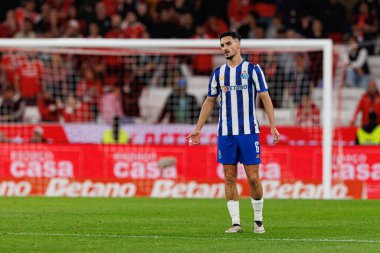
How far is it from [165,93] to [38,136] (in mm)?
3886

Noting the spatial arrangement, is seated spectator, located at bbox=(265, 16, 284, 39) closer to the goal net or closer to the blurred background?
the blurred background

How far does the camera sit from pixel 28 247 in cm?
1166

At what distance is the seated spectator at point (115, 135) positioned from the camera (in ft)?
79.8

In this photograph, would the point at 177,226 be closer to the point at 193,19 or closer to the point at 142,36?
the point at 142,36

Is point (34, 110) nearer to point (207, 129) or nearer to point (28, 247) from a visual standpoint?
point (207, 129)

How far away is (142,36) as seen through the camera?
2839 centimetres

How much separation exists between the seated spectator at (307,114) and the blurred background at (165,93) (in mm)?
28

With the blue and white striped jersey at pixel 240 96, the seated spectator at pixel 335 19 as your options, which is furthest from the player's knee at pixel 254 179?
the seated spectator at pixel 335 19

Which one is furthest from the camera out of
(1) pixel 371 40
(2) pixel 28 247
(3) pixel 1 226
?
(1) pixel 371 40

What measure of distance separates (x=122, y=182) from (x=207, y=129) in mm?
2529

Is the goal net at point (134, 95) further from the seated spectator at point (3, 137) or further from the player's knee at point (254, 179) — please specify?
the player's knee at point (254, 179)

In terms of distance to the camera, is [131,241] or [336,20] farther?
[336,20]

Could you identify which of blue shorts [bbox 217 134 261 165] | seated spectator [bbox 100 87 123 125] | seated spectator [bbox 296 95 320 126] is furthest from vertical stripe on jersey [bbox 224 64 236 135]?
seated spectator [bbox 100 87 123 125]

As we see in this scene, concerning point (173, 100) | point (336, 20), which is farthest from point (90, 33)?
point (336, 20)
